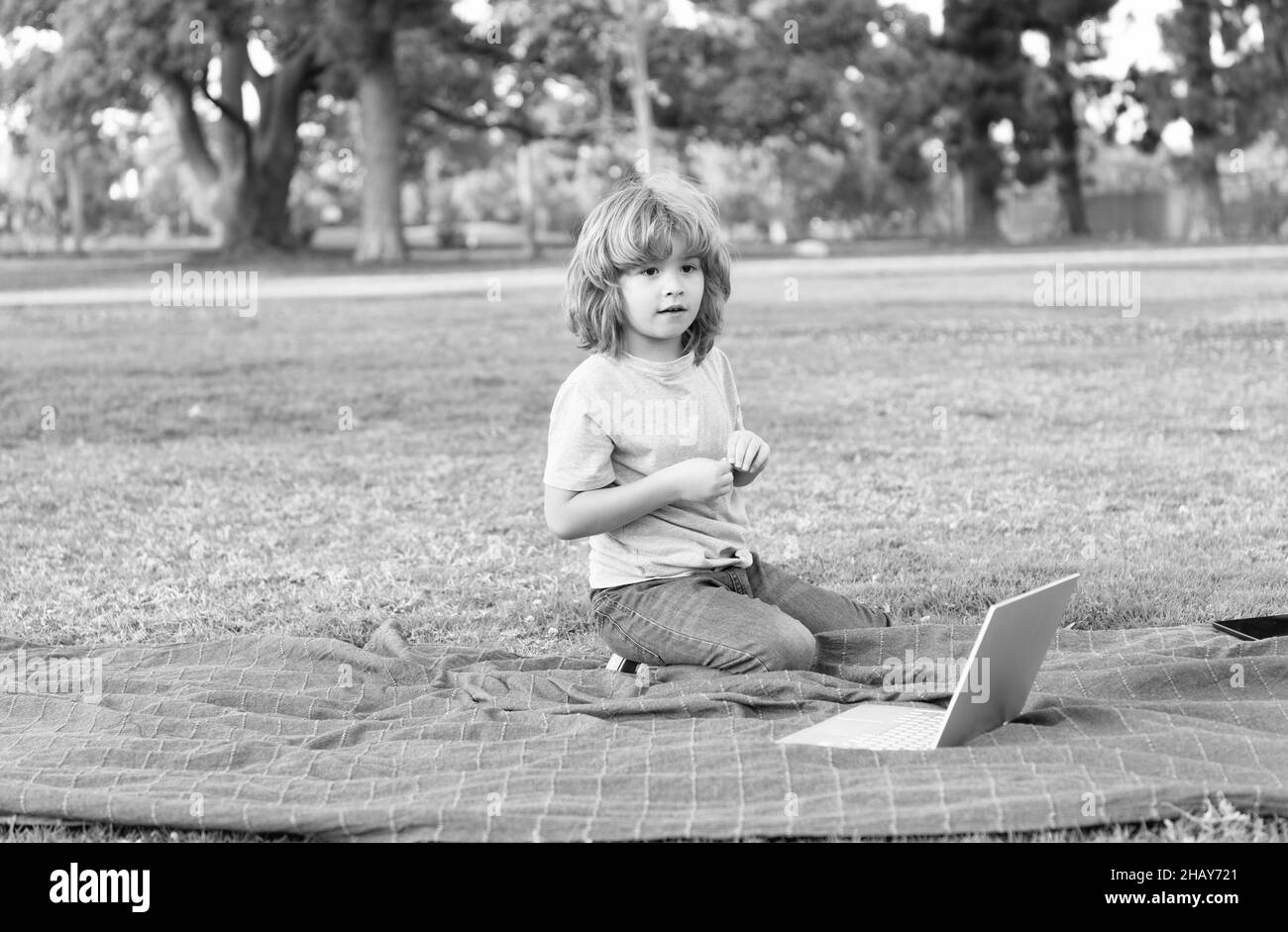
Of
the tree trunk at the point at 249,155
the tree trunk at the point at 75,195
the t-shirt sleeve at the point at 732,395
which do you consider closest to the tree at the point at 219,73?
the tree trunk at the point at 249,155

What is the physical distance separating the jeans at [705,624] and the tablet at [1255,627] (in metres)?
1.16

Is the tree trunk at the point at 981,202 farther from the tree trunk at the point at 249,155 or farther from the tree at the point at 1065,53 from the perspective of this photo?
the tree trunk at the point at 249,155

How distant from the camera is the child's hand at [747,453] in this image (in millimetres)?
3809

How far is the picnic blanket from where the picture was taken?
302cm

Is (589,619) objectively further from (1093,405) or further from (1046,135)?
(1046,135)

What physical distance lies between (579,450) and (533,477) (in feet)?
11.8

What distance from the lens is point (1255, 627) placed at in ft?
14.3

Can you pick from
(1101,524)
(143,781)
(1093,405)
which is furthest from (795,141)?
(143,781)

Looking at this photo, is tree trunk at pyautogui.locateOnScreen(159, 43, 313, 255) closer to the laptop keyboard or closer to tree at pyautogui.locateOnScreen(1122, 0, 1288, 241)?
tree at pyautogui.locateOnScreen(1122, 0, 1288, 241)

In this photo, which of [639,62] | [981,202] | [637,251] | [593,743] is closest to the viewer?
[593,743]

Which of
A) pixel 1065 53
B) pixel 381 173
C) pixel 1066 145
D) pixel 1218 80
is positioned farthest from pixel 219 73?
pixel 1218 80

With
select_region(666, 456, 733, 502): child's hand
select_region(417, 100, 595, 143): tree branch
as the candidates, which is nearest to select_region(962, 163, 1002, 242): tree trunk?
select_region(417, 100, 595, 143): tree branch

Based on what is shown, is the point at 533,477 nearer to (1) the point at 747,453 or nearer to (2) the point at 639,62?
(1) the point at 747,453

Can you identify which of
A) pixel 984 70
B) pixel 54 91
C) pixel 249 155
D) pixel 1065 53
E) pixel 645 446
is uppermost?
pixel 1065 53
